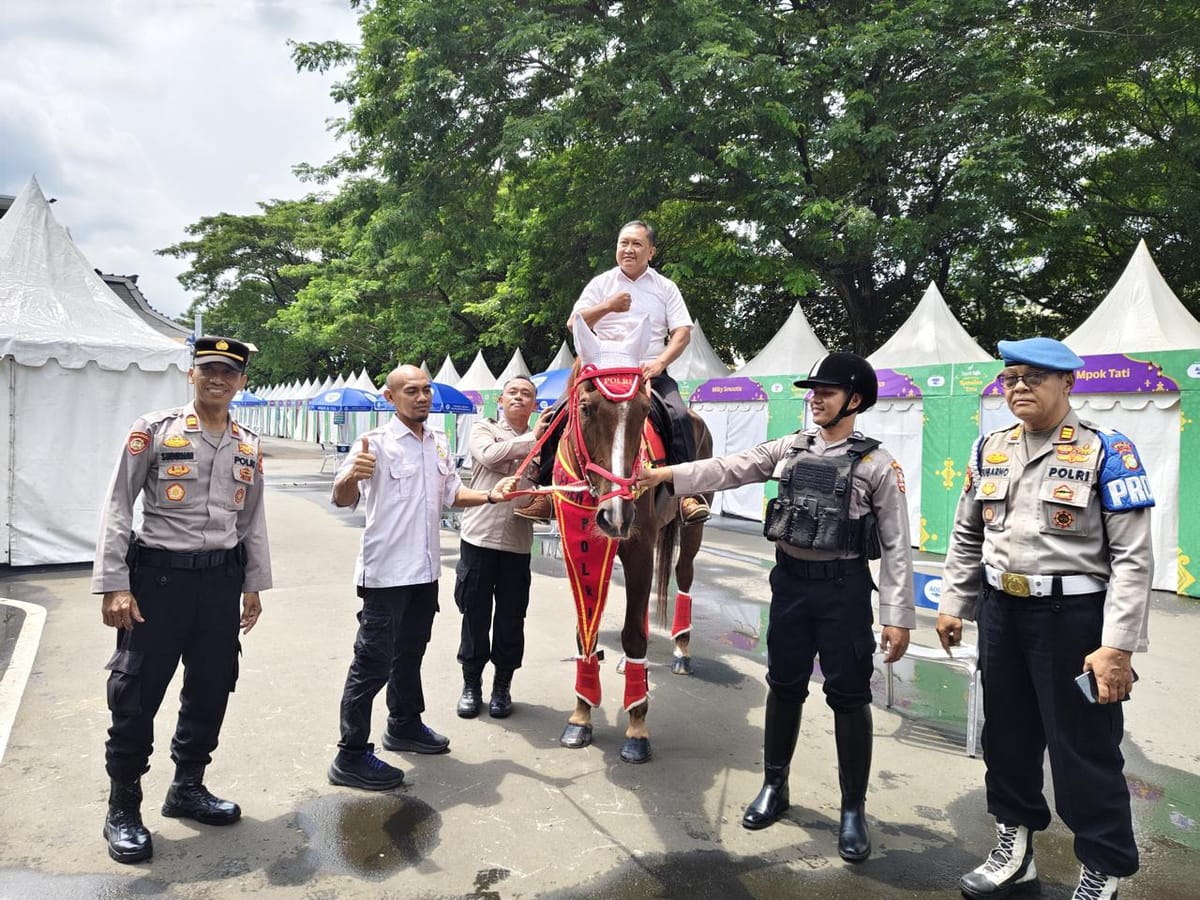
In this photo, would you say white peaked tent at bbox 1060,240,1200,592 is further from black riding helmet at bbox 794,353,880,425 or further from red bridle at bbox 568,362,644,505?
red bridle at bbox 568,362,644,505

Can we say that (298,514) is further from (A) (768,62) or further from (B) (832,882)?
(B) (832,882)


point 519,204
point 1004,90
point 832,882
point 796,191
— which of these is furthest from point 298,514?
point 1004,90

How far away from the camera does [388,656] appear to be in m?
3.85

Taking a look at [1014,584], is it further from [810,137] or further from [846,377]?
[810,137]

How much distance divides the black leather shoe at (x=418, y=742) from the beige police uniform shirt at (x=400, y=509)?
3.06ft

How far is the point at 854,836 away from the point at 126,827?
3095mm

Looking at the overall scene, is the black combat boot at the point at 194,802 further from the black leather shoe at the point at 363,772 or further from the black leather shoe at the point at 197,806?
the black leather shoe at the point at 363,772

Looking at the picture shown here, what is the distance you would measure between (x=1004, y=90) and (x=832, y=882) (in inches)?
584

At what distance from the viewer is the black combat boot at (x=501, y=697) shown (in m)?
4.85

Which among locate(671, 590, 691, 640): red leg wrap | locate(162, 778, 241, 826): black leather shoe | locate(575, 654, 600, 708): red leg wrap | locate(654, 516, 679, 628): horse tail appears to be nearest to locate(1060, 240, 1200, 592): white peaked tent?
locate(671, 590, 691, 640): red leg wrap

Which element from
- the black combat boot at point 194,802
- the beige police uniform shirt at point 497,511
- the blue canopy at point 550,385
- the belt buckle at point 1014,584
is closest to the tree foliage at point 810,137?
the blue canopy at point 550,385

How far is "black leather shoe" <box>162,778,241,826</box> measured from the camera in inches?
136

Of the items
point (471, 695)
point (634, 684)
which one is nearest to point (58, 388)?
point (471, 695)

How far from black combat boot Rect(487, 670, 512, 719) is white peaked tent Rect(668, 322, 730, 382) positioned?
11.0 metres
